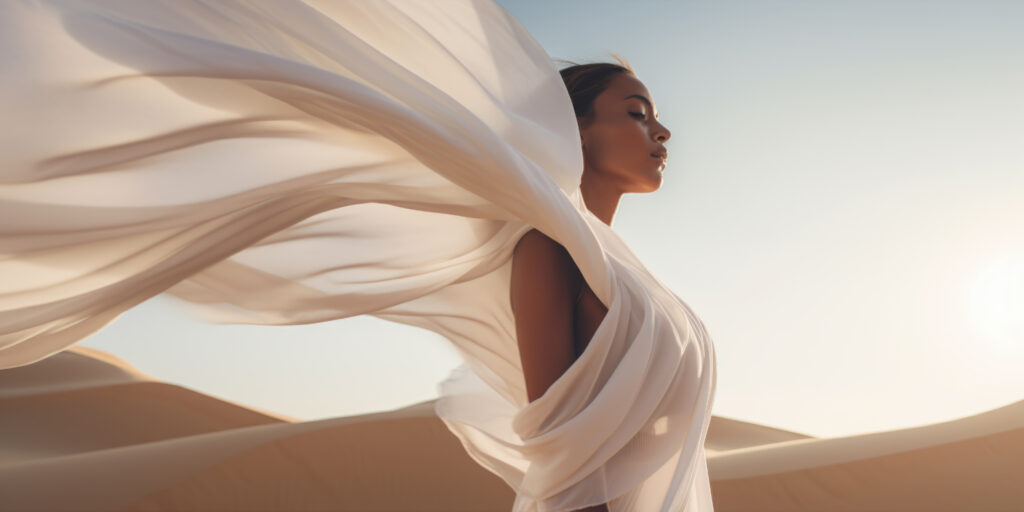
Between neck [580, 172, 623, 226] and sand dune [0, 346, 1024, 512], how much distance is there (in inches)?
304

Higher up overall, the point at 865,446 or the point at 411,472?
the point at 411,472

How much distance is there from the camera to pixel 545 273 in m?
1.98

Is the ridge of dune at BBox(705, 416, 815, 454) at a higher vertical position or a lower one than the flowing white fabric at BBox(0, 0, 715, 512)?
lower

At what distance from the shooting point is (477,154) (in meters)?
1.69

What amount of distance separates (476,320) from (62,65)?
139 cm

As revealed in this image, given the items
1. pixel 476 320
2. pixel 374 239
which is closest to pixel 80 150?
pixel 374 239

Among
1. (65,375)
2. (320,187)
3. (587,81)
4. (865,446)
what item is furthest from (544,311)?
(65,375)

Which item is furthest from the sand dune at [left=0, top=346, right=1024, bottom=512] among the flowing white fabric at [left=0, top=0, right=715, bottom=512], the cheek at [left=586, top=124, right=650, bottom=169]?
the flowing white fabric at [left=0, top=0, right=715, bottom=512]

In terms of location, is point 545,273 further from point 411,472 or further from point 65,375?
point 65,375

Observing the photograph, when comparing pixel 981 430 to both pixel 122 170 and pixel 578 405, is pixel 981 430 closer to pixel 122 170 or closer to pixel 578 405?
pixel 578 405

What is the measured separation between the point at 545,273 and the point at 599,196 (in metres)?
0.68

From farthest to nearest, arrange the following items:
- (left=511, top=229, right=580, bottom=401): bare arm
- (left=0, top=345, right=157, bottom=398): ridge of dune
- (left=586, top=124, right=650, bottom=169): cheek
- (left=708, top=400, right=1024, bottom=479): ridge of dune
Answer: (left=0, top=345, right=157, bottom=398): ridge of dune
(left=708, top=400, right=1024, bottom=479): ridge of dune
(left=586, top=124, right=650, bottom=169): cheek
(left=511, top=229, right=580, bottom=401): bare arm

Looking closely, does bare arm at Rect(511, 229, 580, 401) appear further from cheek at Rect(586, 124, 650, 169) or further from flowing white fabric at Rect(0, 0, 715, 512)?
cheek at Rect(586, 124, 650, 169)

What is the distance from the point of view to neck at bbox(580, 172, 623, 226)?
8.41 ft
